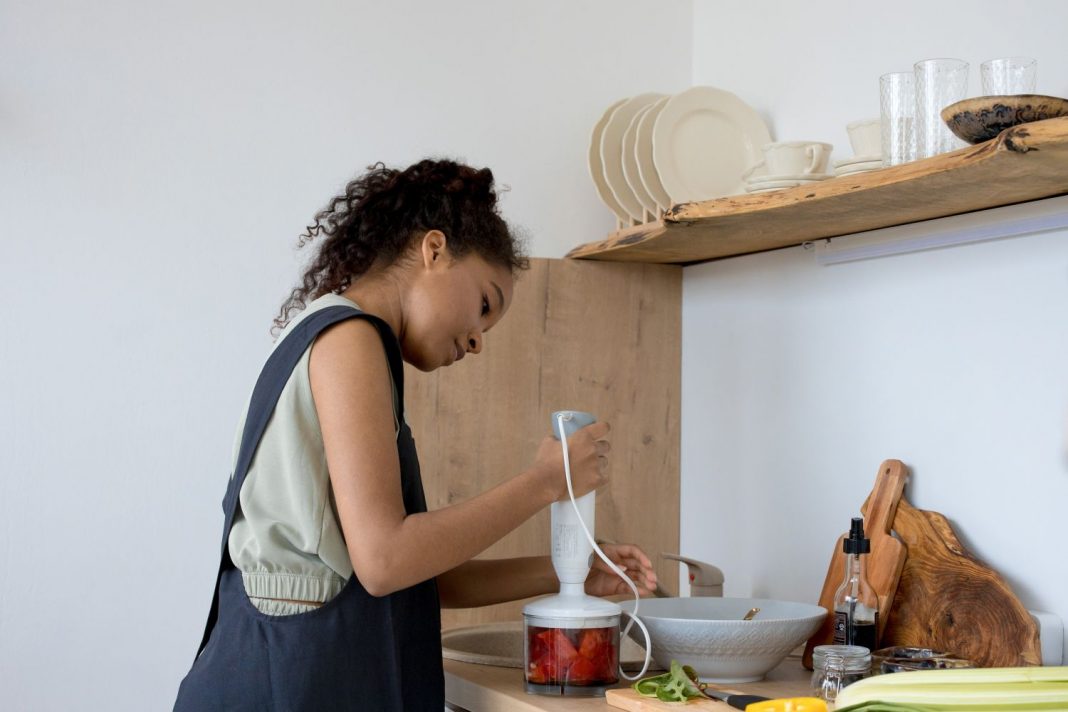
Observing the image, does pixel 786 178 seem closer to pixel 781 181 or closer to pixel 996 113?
pixel 781 181

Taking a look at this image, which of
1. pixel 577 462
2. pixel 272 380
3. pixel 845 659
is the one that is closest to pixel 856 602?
pixel 845 659

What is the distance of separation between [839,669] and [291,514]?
0.62 m

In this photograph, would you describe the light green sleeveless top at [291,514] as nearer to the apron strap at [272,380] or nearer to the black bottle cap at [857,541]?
the apron strap at [272,380]

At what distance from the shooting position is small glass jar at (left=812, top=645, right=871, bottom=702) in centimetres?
129

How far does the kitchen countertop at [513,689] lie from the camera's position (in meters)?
1.31

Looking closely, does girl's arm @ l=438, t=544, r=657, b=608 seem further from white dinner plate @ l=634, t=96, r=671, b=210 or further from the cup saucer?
white dinner plate @ l=634, t=96, r=671, b=210

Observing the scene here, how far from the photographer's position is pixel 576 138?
82.7 inches

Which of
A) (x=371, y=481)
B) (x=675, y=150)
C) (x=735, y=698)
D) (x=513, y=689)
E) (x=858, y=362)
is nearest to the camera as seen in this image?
(x=371, y=481)

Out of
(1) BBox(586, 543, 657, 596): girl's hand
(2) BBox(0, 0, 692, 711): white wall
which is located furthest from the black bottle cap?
(2) BBox(0, 0, 692, 711): white wall

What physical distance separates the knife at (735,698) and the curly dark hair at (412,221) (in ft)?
1.81

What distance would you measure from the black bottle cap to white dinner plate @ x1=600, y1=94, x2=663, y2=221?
72cm

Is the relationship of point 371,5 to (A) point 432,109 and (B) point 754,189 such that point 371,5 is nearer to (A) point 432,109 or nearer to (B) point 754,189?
(A) point 432,109

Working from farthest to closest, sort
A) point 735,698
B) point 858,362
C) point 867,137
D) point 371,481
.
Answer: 1. point 858,362
2. point 867,137
3. point 735,698
4. point 371,481

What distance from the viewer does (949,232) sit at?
61.6 inches
